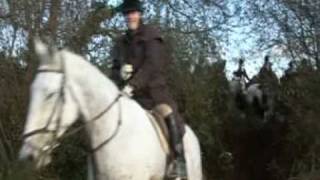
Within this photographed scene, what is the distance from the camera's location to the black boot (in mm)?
8016

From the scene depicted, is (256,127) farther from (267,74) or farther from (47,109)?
(47,109)

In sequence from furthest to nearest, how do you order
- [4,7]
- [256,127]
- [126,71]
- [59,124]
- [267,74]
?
[256,127]
[267,74]
[4,7]
[126,71]
[59,124]

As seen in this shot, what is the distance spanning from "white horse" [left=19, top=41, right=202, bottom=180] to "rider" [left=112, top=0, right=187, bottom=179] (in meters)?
0.34

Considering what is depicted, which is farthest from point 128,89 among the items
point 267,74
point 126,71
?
point 267,74

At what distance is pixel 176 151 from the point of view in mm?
8039

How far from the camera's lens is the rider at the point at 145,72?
8.03 meters

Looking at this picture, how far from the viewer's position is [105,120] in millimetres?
7348

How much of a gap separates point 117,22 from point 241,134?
4091 millimetres

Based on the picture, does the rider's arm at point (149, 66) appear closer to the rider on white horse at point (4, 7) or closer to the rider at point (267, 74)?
the rider on white horse at point (4, 7)

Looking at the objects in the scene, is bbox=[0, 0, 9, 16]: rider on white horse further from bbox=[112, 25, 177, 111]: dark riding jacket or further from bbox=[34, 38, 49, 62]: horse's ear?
bbox=[34, 38, 49, 62]: horse's ear

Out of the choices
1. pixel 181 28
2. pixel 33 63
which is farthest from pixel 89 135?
pixel 181 28

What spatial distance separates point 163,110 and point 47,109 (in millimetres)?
1621

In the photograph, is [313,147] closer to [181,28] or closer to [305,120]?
[305,120]

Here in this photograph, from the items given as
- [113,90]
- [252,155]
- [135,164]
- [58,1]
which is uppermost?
[58,1]
